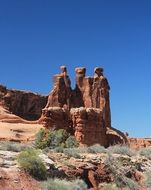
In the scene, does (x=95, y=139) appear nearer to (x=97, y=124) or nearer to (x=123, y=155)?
(x=97, y=124)

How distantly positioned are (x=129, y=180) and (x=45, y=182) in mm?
5179

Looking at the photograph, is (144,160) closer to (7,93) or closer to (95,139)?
(95,139)

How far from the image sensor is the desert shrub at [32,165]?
1825 cm

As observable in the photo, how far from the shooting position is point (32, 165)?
18.3 meters

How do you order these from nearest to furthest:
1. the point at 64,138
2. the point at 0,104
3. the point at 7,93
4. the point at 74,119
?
the point at 64,138
the point at 74,119
the point at 0,104
the point at 7,93

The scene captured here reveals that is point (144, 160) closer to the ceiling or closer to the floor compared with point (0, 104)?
closer to the floor

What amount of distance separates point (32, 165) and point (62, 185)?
5.56 feet

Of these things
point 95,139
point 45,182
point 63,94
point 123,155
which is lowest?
point 45,182

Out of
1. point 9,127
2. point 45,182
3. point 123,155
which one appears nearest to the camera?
point 45,182

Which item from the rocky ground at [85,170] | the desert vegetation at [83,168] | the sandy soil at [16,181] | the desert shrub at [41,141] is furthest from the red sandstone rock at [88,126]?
the sandy soil at [16,181]

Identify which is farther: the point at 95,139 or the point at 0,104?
the point at 0,104

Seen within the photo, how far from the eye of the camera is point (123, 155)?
82.3 feet

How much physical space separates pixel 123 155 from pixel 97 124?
22.8m

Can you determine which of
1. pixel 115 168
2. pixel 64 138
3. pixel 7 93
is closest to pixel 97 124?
pixel 64 138
